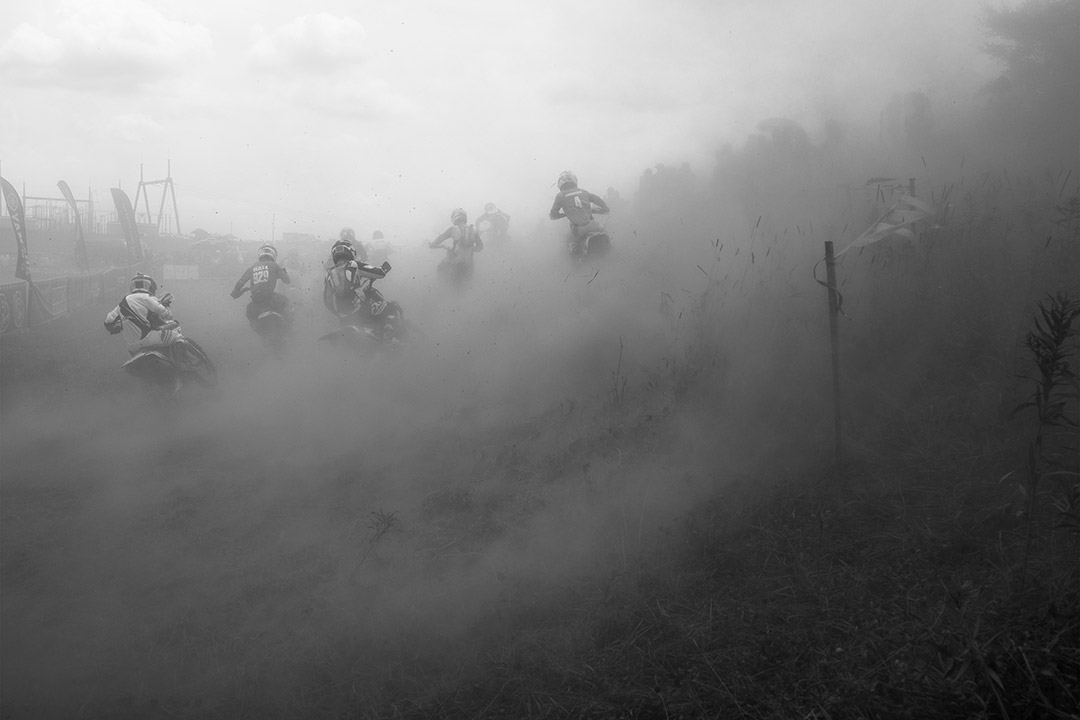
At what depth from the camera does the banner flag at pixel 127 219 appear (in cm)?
1756

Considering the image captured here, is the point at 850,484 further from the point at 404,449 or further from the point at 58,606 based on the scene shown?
the point at 58,606

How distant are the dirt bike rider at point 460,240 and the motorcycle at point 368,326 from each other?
2.64 metres

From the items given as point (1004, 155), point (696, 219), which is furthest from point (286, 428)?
point (1004, 155)

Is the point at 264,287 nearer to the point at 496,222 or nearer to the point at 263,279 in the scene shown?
the point at 263,279

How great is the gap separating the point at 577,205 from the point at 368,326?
10.1ft

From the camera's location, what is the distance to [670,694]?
121 inches

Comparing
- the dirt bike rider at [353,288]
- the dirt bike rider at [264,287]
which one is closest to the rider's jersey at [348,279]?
the dirt bike rider at [353,288]

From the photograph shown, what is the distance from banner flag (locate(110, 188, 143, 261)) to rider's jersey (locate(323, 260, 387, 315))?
11.8 meters

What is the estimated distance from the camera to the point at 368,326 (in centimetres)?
864

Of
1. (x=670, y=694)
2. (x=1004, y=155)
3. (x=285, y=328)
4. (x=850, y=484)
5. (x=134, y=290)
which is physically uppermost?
(x=1004, y=155)

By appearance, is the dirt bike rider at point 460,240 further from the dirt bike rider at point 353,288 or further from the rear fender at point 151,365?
the rear fender at point 151,365

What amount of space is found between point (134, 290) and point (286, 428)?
2.72 meters

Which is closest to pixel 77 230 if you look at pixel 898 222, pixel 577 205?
pixel 577 205

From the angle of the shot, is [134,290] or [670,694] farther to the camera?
[134,290]
